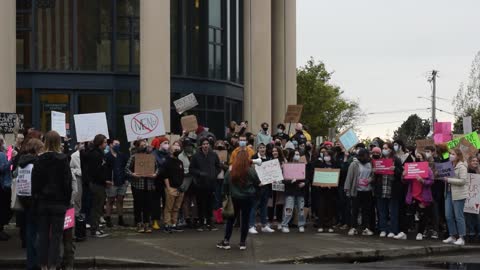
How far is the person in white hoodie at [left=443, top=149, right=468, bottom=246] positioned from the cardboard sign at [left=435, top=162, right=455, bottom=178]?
0.10 meters

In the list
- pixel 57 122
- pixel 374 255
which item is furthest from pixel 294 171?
pixel 57 122

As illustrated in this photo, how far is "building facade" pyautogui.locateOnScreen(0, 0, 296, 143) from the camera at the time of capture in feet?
90.2

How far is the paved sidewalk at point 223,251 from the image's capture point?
590 inches

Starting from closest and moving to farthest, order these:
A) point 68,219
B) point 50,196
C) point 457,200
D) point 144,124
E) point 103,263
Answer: point 50,196, point 68,219, point 103,263, point 457,200, point 144,124

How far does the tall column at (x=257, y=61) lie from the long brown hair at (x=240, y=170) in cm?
1747

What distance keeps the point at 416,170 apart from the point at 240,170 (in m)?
4.48

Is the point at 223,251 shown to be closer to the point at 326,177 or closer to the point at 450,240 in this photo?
the point at 326,177

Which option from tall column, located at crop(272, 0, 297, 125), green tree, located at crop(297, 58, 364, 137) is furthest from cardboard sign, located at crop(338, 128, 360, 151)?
green tree, located at crop(297, 58, 364, 137)

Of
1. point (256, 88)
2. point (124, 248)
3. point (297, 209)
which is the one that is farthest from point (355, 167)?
point (256, 88)

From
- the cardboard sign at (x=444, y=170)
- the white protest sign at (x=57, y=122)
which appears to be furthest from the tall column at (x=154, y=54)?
the cardboard sign at (x=444, y=170)

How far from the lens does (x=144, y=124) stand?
2048cm

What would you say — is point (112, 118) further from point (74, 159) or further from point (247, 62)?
point (74, 159)

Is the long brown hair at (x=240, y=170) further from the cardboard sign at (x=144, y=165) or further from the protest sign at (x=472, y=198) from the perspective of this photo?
the protest sign at (x=472, y=198)

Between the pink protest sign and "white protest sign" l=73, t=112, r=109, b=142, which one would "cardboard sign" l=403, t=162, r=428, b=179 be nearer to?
"white protest sign" l=73, t=112, r=109, b=142
